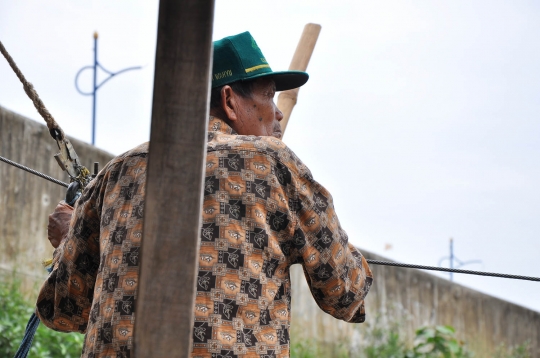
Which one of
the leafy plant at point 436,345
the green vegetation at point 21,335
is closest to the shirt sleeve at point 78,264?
the green vegetation at point 21,335

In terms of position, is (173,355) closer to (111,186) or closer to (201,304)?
(201,304)

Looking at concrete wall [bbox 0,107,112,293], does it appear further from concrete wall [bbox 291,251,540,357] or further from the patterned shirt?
the patterned shirt

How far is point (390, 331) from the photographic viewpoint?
9570 millimetres

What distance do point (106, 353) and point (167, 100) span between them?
2.80 ft

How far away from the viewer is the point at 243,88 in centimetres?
262

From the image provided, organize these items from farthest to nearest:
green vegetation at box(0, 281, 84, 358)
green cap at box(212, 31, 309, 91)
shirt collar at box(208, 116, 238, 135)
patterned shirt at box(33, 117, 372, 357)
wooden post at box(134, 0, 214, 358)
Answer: green vegetation at box(0, 281, 84, 358)
green cap at box(212, 31, 309, 91)
shirt collar at box(208, 116, 238, 135)
patterned shirt at box(33, 117, 372, 357)
wooden post at box(134, 0, 214, 358)

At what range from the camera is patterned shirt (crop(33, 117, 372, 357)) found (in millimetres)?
2146

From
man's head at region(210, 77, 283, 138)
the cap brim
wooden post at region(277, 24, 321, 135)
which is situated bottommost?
man's head at region(210, 77, 283, 138)

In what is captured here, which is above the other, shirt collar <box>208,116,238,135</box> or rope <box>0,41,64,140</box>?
rope <box>0,41,64,140</box>

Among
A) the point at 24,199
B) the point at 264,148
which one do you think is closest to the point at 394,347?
the point at 24,199

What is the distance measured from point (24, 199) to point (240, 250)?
17.2 ft

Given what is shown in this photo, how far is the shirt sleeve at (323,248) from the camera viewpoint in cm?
232

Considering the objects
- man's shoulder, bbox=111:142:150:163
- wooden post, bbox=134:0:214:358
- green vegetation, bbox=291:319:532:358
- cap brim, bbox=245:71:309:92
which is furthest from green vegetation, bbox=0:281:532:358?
wooden post, bbox=134:0:214:358

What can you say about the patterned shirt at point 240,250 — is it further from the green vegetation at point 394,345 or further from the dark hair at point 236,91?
the green vegetation at point 394,345
